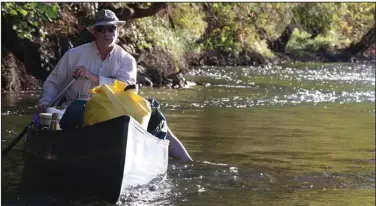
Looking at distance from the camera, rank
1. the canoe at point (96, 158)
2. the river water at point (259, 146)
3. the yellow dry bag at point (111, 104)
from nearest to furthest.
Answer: the canoe at point (96, 158) → the yellow dry bag at point (111, 104) → the river water at point (259, 146)

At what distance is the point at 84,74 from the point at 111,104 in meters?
0.75

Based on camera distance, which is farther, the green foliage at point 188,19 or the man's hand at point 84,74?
the green foliage at point 188,19

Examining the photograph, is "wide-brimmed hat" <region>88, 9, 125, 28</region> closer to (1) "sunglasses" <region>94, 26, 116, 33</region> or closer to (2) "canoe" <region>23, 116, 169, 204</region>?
(1) "sunglasses" <region>94, 26, 116, 33</region>

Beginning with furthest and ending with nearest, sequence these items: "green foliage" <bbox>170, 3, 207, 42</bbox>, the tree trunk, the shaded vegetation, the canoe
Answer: the tree trunk, "green foliage" <bbox>170, 3, 207, 42</bbox>, the shaded vegetation, the canoe

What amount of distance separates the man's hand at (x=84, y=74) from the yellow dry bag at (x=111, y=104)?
532 mm

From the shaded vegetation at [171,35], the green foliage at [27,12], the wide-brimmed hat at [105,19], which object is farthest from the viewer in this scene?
the shaded vegetation at [171,35]

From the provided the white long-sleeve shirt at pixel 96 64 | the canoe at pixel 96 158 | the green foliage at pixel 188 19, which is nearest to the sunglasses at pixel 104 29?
the white long-sleeve shirt at pixel 96 64

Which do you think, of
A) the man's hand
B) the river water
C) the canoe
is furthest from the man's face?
the river water

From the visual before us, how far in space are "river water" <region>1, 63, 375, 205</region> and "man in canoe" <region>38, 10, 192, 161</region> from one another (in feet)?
3.38

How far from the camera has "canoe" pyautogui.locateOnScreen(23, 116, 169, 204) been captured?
7.00 metres

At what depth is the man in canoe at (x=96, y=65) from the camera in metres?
7.91

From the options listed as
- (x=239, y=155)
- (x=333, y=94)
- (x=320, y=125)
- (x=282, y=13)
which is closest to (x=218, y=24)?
(x=282, y=13)

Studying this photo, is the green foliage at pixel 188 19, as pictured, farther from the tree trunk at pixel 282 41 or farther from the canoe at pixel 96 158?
the tree trunk at pixel 282 41

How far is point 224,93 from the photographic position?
20766 millimetres
